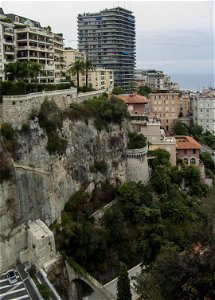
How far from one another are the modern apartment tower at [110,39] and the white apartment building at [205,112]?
40914mm

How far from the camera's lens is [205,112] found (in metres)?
102

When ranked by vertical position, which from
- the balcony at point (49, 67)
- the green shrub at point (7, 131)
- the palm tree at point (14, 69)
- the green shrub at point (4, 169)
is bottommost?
the green shrub at point (4, 169)

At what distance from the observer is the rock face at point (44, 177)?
3831 centimetres

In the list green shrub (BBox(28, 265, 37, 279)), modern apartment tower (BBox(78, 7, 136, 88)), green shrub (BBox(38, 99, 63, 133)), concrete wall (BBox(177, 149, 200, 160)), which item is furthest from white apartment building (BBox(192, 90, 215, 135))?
green shrub (BBox(28, 265, 37, 279))

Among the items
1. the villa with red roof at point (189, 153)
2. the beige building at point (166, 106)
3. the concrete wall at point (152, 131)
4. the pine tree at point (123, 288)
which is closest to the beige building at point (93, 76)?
the beige building at point (166, 106)

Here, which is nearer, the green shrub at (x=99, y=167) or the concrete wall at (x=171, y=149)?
the green shrub at (x=99, y=167)

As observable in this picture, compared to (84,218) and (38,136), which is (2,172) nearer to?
(38,136)

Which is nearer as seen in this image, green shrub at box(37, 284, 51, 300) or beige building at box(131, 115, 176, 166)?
green shrub at box(37, 284, 51, 300)

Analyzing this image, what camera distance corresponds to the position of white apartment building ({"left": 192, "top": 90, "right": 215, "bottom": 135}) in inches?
3981

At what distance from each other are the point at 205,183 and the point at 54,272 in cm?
3468

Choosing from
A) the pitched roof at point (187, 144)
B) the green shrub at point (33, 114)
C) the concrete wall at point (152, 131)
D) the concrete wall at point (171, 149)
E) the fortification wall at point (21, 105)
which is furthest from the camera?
the pitched roof at point (187, 144)

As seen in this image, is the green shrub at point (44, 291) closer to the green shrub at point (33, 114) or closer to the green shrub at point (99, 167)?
the green shrub at point (33, 114)

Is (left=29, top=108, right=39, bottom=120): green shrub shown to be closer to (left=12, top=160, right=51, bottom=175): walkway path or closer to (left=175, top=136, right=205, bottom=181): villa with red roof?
(left=12, top=160, right=51, bottom=175): walkway path

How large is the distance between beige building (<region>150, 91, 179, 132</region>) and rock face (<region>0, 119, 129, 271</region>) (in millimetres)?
47136
